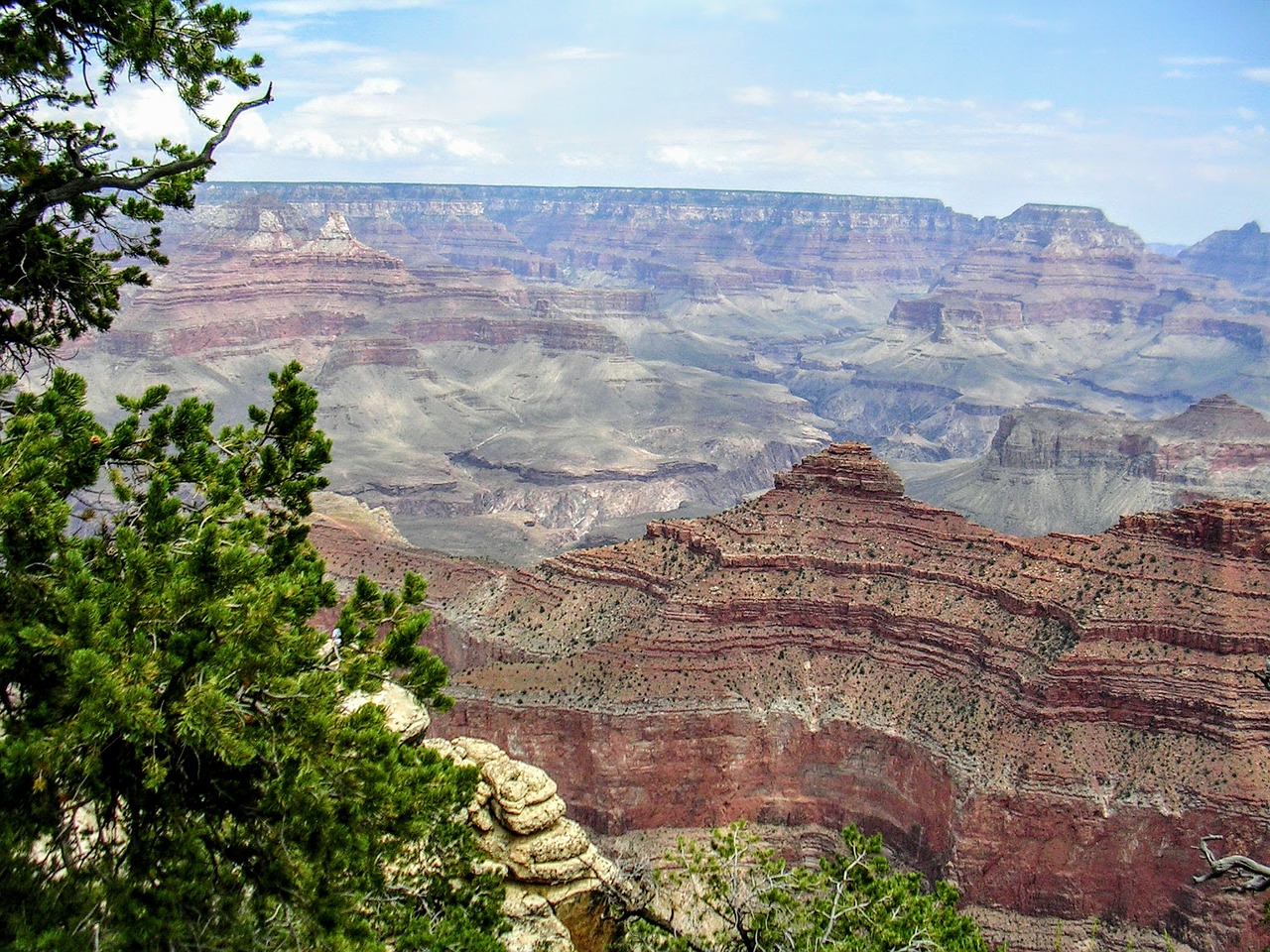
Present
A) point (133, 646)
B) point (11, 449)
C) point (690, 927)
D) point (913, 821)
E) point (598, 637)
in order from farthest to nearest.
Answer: point (598, 637) → point (913, 821) → point (690, 927) → point (11, 449) → point (133, 646)

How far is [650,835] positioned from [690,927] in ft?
49.3

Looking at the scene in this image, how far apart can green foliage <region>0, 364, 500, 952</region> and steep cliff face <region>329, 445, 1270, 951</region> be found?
29193 millimetres

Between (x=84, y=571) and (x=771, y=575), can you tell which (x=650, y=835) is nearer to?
(x=771, y=575)

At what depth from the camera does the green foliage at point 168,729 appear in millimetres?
11812

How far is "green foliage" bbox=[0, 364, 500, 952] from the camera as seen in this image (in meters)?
11.8

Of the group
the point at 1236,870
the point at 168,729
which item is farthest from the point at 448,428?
the point at 1236,870

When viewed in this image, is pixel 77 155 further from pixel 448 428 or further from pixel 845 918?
pixel 448 428

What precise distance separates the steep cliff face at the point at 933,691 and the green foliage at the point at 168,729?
29193 mm

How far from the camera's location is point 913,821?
41.9 m

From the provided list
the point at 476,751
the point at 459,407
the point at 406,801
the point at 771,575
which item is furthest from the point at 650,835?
the point at 459,407

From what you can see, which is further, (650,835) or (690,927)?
(650,835)

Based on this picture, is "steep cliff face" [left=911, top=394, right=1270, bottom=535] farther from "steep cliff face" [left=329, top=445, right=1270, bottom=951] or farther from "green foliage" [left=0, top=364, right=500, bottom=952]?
"green foliage" [left=0, top=364, right=500, bottom=952]

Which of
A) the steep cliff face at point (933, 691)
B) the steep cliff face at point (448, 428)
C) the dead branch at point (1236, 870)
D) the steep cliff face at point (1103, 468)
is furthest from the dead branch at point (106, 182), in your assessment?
the steep cliff face at point (1103, 468)

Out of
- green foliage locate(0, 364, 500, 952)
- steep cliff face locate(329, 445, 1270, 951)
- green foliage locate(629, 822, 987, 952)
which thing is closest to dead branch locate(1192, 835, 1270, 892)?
green foliage locate(629, 822, 987, 952)
